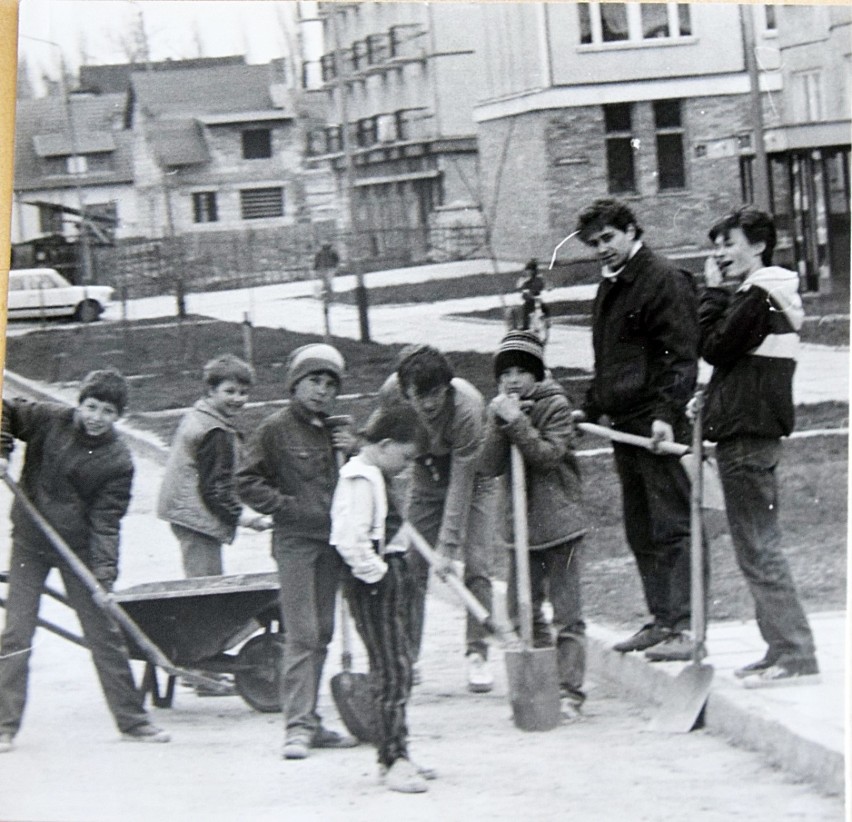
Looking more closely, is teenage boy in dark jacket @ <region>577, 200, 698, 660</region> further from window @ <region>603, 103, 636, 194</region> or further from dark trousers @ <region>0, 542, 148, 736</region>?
dark trousers @ <region>0, 542, 148, 736</region>

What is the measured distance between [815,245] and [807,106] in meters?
0.42

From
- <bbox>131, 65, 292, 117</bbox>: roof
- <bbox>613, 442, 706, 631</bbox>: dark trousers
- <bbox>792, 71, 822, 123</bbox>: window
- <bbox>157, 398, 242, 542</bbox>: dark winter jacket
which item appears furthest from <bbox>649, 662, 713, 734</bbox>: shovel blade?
<bbox>131, 65, 292, 117</bbox>: roof

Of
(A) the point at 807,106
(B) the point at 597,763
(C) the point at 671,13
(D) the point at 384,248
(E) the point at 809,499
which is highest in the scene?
(C) the point at 671,13

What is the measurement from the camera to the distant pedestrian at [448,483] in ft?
13.1

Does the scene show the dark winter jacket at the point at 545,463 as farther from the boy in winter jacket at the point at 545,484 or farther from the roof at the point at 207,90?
the roof at the point at 207,90

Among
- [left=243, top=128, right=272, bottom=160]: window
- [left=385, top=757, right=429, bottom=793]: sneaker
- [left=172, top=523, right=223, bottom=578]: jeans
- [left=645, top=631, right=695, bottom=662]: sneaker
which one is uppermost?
[left=243, top=128, right=272, bottom=160]: window

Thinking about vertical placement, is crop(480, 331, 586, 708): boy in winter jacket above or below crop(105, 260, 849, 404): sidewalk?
below

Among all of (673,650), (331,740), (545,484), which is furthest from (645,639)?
(331,740)

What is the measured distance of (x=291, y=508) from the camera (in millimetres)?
3881

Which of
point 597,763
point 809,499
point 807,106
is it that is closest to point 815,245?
point 807,106

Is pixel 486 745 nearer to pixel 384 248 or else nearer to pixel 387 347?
pixel 387 347

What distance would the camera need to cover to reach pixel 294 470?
3.87m

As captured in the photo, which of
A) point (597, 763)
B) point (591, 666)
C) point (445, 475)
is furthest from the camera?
point (591, 666)

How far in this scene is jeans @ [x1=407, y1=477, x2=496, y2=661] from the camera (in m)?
4.06
